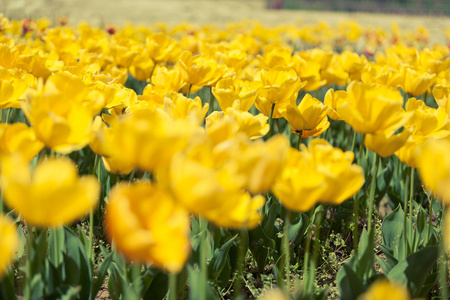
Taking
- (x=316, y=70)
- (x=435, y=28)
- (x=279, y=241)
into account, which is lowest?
(x=435, y=28)

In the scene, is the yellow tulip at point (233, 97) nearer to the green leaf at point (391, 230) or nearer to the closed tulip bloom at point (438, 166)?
the green leaf at point (391, 230)

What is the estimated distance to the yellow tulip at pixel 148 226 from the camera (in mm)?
843

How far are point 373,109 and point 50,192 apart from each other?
0.84 meters

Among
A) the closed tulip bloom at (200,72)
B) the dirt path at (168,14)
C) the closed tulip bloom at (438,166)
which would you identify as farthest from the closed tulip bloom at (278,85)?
the dirt path at (168,14)

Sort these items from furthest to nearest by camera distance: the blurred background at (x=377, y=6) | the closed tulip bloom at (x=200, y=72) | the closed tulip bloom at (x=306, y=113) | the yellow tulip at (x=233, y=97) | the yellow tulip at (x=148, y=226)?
the blurred background at (x=377, y=6)
the closed tulip bloom at (x=200, y=72)
the yellow tulip at (x=233, y=97)
the closed tulip bloom at (x=306, y=113)
the yellow tulip at (x=148, y=226)

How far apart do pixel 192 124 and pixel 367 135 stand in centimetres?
57

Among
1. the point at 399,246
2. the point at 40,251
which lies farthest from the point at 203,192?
the point at 399,246

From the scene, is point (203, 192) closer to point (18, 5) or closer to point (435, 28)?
point (18, 5)

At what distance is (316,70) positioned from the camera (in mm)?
2727

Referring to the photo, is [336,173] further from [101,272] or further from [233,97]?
[233,97]

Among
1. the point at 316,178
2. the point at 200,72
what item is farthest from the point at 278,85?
the point at 316,178

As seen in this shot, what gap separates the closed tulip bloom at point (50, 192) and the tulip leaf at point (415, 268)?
102cm

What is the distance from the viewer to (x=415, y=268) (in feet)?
4.90

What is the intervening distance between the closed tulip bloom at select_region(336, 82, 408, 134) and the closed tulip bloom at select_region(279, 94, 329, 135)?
436mm
